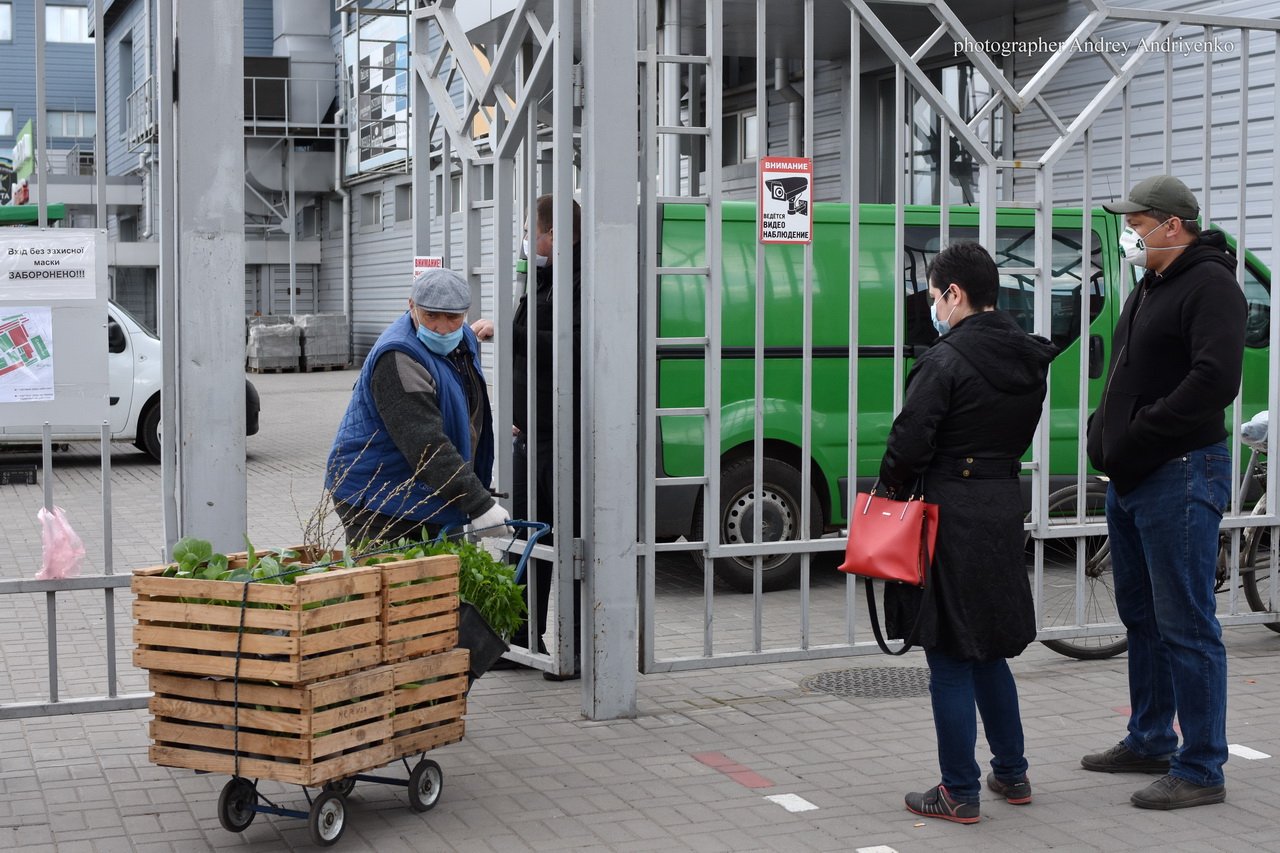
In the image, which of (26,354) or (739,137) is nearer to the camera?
(26,354)

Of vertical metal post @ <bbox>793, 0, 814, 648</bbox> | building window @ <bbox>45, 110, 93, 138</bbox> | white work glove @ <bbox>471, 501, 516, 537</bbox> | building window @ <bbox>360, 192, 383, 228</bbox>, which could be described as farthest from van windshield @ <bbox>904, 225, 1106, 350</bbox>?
building window @ <bbox>360, 192, 383, 228</bbox>

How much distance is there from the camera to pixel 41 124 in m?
5.50

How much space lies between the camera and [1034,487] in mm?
7242

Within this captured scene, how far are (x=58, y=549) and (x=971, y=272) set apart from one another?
10.7 feet

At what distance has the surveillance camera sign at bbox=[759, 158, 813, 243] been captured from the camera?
6.42 metres

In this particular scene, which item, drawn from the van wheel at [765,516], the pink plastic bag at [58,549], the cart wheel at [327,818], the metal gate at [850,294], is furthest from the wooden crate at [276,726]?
the van wheel at [765,516]

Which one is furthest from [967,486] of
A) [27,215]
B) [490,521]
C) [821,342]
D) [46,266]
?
[821,342]

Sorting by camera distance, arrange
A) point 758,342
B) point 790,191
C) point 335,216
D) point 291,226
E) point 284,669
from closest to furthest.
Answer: point 284,669 < point 790,191 < point 758,342 < point 291,226 < point 335,216

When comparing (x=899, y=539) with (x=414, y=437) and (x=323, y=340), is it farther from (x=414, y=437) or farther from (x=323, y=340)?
(x=323, y=340)

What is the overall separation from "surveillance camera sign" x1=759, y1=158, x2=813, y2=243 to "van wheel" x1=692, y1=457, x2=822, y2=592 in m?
2.66

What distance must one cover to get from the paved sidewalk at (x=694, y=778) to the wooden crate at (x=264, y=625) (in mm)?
614

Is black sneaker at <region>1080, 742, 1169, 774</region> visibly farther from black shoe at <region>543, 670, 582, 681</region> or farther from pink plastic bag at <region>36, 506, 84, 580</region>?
pink plastic bag at <region>36, 506, 84, 580</region>

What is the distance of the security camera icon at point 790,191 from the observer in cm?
644

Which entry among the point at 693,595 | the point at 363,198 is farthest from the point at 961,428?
the point at 363,198
